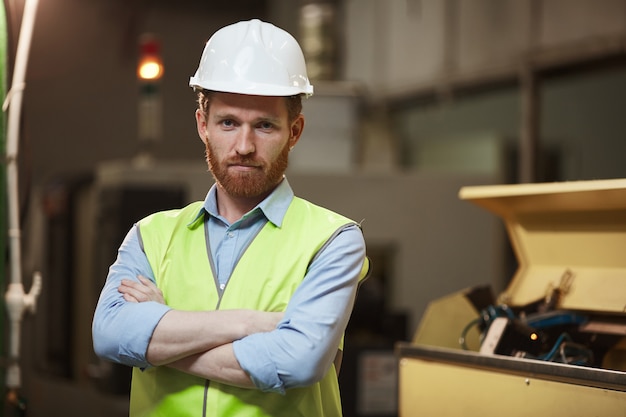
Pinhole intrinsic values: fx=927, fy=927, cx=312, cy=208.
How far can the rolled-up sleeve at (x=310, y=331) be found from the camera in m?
1.60

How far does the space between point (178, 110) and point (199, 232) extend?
15.8 ft

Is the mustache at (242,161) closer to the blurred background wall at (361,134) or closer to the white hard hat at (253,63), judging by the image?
the white hard hat at (253,63)

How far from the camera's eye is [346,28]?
6652mm

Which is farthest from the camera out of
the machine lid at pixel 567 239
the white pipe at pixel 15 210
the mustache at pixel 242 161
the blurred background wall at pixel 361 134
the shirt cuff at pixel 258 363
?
the blurred background wall at pixel 361 134

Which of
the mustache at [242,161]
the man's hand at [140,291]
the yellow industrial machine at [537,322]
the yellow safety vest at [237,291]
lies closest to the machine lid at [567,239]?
the yellow industrial machine at [537,322]

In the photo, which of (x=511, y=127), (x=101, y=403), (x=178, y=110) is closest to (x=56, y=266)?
(x=101, y=403)

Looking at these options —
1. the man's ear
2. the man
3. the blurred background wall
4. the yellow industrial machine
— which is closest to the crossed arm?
the man

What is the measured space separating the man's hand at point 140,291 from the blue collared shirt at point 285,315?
0.02 m

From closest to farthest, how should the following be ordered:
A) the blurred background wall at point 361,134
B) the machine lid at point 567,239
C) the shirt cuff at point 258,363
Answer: the shirt cuff at point 258,363
the machine lid at point 567,239
the blurred background wall at point 361,134

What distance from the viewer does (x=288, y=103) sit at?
1.73 meters

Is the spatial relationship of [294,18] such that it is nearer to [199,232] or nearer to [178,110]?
[178,110]

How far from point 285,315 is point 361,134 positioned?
16.3 feet

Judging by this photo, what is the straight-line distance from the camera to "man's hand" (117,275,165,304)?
5.58 ft

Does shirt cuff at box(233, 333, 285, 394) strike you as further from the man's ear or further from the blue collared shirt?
the man's ear
